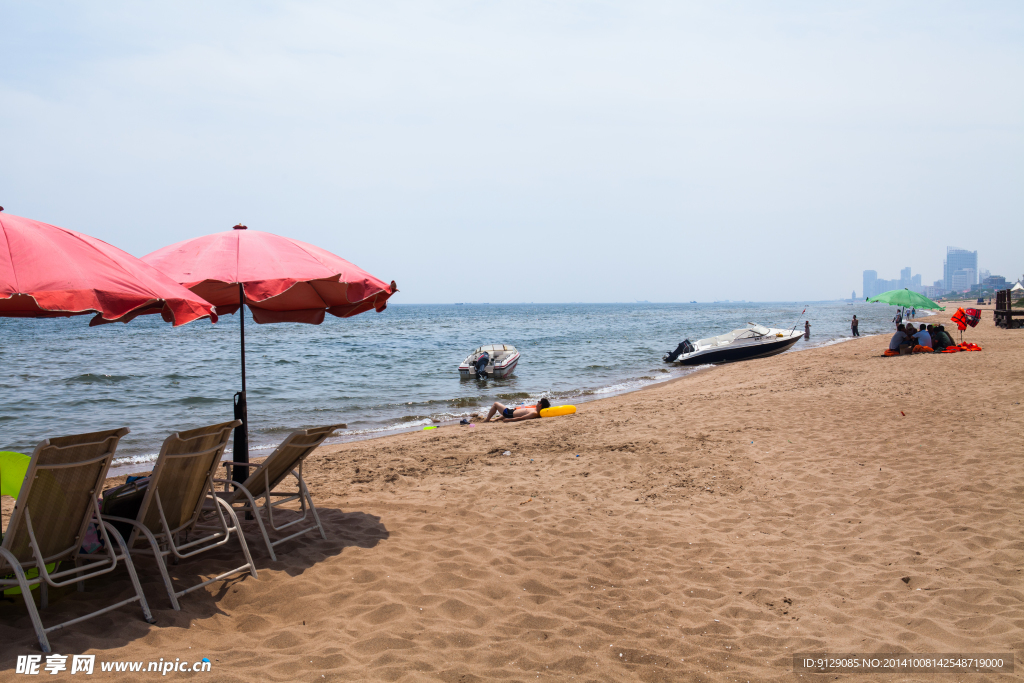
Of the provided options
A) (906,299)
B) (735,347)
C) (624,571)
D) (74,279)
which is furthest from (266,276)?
(735,347)

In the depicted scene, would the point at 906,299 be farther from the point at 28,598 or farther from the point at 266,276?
the point at 28,598

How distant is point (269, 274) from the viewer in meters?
4.04

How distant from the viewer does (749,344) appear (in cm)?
2345

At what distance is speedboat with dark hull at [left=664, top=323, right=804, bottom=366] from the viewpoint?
916 inches

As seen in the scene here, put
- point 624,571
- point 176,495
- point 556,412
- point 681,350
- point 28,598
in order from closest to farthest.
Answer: point 28,598 < point 176,495 < point 624,571 < point 556,412 < point 681,350

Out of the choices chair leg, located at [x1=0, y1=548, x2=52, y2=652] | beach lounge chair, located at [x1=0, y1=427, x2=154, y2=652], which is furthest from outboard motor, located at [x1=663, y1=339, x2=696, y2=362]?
chair leg, located at [x1=0, y1=548, x2=52, y2=652]

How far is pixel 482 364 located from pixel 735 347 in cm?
1054

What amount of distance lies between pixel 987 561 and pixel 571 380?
1601 centimetres

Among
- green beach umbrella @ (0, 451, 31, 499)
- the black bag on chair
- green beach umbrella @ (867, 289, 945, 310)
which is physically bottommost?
the black bag on chair

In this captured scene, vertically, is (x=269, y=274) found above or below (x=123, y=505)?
above

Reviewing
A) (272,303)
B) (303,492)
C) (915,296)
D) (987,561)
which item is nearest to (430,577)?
→ (303,492)

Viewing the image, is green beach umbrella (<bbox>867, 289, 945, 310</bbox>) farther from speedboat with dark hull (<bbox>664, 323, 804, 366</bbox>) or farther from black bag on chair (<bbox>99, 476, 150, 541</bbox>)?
black bag on chair (<bbox>99, 476, 150, 541</bbox>)

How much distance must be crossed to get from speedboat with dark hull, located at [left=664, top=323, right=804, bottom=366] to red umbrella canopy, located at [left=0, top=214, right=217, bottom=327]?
21985 mm

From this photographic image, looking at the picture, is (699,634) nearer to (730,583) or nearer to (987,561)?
(730,583)
